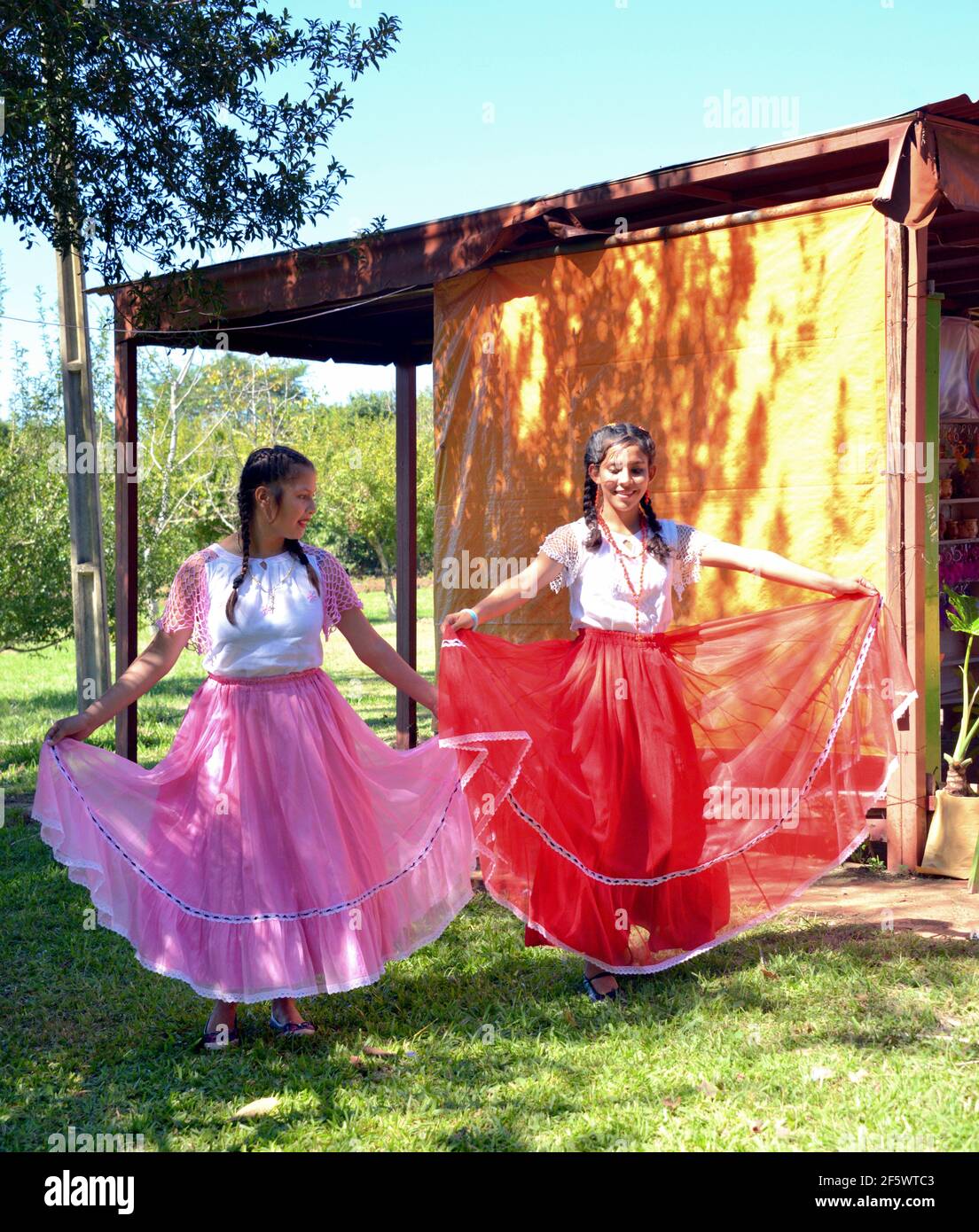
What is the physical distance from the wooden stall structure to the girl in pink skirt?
2.73 meters

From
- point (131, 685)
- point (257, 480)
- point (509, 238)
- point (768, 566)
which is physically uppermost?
point (509, 238)

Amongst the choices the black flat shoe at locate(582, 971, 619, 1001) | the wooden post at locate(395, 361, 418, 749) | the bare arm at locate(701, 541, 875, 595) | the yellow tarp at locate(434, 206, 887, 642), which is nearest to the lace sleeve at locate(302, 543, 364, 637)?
the bare arm at locate(701, 541, 875, 595)

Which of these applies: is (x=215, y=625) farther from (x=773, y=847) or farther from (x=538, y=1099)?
(x=773, y=847)

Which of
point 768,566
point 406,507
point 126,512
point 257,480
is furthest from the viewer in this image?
point 406,507

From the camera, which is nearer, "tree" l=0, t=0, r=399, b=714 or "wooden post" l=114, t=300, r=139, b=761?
"tree" l=0, t=0, r=399, b=714

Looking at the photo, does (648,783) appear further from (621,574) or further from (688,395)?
(688,395)

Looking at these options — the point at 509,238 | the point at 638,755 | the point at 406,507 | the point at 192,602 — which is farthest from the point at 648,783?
the point at 406,507

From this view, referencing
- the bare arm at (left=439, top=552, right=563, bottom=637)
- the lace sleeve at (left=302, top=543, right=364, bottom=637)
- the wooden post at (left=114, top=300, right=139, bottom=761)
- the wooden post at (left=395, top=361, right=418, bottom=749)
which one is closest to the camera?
the lace sleeve at (left=302, top=543, right=364, bottom=637)

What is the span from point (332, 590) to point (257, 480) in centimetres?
45

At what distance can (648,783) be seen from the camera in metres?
4.53

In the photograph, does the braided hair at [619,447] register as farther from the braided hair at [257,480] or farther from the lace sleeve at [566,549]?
the braided hair at [257,480]

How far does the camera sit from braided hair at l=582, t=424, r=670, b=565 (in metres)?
4.52

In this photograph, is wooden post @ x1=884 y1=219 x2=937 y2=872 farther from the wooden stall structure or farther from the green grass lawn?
the green grass lawn

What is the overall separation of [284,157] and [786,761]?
13.4 feet
